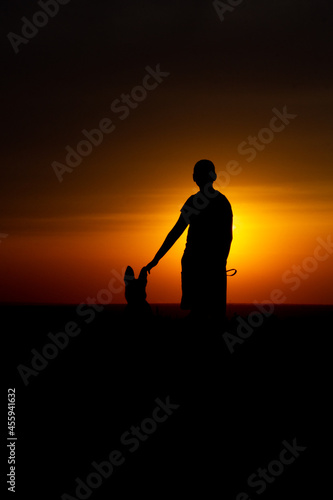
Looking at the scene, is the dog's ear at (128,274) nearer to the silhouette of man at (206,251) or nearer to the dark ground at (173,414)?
the dark ground at (173,414)

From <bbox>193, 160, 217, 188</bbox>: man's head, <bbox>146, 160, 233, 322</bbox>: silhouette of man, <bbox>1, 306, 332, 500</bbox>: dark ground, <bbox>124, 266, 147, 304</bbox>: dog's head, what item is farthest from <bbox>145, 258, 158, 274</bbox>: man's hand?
<bbox>193, 160, 217, 188</bbox>: man's head

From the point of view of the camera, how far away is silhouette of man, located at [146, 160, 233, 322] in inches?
398

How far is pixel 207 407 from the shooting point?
24.9 feet

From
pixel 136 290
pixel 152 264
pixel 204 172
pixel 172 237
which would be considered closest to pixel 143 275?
pixel 136 290

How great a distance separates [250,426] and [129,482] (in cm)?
172

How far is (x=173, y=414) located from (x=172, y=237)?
142 inches

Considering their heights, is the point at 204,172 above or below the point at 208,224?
above

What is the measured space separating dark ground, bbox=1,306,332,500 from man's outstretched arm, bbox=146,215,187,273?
1.07 meters

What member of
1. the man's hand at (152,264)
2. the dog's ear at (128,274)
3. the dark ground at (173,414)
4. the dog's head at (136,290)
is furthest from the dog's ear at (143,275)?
the dark ground at (173,414)

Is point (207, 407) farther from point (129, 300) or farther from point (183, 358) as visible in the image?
point (129, 300)

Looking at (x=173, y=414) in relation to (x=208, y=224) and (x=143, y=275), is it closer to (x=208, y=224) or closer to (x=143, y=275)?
(x=208, y=224)

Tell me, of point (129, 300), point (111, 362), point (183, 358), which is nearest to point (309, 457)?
point (183, 358)

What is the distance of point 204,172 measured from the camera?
9.76m

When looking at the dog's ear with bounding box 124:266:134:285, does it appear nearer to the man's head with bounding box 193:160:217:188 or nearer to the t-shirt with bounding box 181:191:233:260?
the t-shirt with bounding box 181:191:233:260
